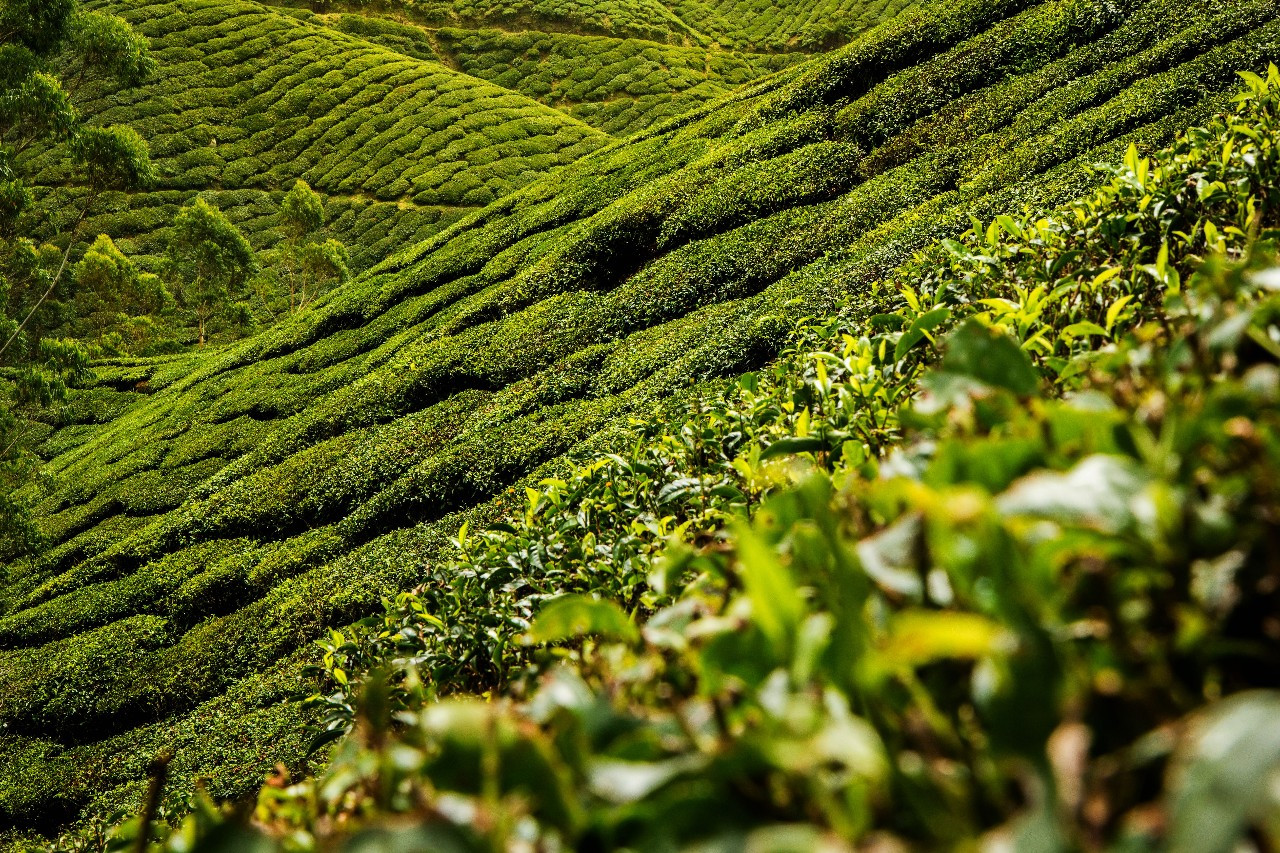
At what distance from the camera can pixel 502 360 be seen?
1200 centimetres

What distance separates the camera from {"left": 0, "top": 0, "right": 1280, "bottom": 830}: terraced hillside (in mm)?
8477

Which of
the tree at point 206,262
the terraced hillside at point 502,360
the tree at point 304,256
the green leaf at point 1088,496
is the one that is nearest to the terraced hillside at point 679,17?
the tree at point 304,256

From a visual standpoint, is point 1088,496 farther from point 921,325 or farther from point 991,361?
point 921,325

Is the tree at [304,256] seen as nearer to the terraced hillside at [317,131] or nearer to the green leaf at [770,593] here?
the terraced hillside at [317,131]

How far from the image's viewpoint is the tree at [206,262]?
33.7 meters

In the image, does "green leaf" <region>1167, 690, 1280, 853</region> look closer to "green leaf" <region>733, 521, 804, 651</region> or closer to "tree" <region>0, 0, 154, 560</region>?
"green leaf" <region>733, 521, 804, 651</region>

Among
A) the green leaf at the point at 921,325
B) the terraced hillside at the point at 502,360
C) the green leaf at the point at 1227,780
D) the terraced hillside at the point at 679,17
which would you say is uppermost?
the terraced hillside at the point at 679,17

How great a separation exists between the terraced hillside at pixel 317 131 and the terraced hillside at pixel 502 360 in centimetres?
2609

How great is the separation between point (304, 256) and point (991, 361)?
39705 millimetres

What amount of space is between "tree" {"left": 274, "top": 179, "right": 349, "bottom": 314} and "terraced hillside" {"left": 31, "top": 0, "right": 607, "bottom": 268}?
2.20 metres

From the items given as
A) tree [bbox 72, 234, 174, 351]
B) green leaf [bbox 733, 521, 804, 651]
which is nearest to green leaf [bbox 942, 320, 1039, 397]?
green leaf [bbox 733, 521, 804, 651]

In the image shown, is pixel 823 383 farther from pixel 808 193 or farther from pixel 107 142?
pixel 107 142

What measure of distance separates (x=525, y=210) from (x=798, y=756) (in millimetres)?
19232

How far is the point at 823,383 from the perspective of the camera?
209cm
